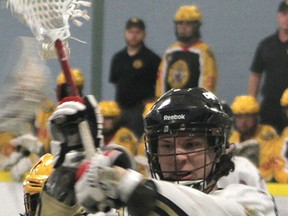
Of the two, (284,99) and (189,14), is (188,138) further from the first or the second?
(189,14)

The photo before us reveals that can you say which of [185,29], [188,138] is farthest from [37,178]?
[185,29]

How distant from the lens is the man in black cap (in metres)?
5.00

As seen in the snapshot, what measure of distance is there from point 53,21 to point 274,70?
8.93 feet

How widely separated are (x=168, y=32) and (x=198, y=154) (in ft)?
11.0

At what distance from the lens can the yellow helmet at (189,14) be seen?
534 cm

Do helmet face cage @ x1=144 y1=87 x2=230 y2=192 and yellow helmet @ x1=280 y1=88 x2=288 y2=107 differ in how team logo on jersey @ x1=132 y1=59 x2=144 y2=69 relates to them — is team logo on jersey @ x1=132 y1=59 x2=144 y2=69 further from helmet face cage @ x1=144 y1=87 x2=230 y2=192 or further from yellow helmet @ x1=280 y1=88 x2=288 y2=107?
helmet face cage @ x1=144 y1=87 x2=230 y2=192

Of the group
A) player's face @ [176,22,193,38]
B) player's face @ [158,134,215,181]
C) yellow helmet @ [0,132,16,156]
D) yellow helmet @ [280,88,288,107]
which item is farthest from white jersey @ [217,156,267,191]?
yellow helmet @ [0,132,16,156]

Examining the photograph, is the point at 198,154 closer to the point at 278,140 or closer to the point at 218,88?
the point at 278,140

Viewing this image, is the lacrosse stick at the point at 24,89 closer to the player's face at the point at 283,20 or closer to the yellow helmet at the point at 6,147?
the player's face at the point at 283,20

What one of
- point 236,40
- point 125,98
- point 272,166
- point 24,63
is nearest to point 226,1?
point 236,40

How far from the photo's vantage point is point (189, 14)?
5352mm

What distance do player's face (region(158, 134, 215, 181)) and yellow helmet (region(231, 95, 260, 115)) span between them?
2.64m

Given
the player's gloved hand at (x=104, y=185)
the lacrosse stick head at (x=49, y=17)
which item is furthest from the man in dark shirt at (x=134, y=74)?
the player's gloved hand at (x=104, y=185)

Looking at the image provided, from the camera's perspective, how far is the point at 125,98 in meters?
5.68
